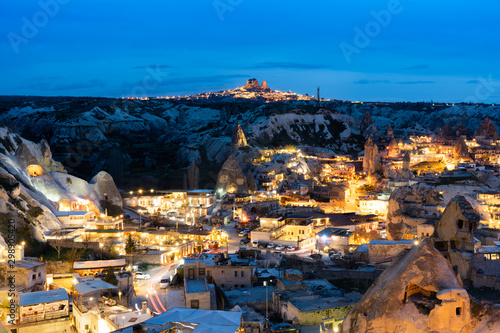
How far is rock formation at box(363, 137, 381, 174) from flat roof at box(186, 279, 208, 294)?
5203 cm

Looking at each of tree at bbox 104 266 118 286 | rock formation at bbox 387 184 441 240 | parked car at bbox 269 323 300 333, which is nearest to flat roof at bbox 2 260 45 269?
tree at bbox 104 266 118 286

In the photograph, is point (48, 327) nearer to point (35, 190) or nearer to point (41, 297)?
point (41, 297)

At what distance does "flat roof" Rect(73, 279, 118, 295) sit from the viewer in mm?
21330

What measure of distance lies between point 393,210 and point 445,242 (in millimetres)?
21011

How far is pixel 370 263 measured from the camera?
97.5ft

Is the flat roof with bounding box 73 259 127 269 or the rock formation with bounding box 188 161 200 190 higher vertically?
the rock formation with bounding box 188 161 200 190

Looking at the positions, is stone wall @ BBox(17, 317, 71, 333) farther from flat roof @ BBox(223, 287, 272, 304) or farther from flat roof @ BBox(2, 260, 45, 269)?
flat roof @ BBox(223, 287, 272, 304)

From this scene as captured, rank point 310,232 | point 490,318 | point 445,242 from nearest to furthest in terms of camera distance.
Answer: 1. point 490,318
2. point 445,242
3. point 310,232

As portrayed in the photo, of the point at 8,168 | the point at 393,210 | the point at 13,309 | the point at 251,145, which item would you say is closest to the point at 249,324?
the point at 13,309

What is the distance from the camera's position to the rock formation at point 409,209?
1442 inches

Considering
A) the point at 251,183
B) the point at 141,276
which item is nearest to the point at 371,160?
the point at 251,183

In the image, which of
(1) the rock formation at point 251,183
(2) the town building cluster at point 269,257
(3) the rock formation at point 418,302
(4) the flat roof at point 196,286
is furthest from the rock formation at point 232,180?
(3) the rock formation at point 418,302

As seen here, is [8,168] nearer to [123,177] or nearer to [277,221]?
[277,221]

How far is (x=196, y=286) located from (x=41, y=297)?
6.48 metres
